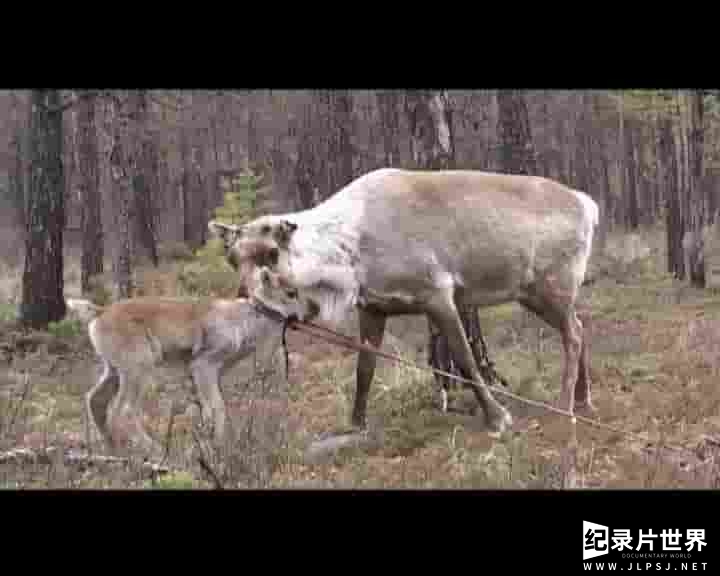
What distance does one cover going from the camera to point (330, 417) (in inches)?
337

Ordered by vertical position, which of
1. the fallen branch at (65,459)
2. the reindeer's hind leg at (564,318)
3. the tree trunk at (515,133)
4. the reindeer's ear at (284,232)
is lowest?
the fallen branch at (65,459)

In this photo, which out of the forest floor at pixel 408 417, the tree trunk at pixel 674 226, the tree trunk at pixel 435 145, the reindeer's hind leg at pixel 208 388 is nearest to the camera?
the forest floor at pixel 408 417

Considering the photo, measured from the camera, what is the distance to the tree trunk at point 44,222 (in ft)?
43.7

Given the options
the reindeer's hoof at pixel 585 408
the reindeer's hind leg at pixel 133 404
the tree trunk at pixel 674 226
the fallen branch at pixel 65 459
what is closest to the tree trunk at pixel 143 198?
the tree trunk at pixel 674 226

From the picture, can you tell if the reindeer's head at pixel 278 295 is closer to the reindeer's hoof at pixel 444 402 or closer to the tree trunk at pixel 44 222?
the reindeer's hoof at pixel 444 402

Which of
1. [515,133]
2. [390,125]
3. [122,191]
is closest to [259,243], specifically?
[515,133]

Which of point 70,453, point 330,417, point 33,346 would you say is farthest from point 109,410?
point 33,346

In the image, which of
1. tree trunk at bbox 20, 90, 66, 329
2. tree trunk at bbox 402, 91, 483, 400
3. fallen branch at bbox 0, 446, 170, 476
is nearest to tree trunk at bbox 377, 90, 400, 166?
tree trunk at bbox 20, 90, 66, 329

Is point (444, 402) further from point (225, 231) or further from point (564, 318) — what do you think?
point (225, 231)

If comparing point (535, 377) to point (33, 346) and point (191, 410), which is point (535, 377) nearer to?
point (191, 410)

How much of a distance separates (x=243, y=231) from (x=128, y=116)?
9411mm

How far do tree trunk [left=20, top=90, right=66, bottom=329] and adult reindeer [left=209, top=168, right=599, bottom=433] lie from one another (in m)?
7.13

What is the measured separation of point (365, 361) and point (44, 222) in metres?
7.88

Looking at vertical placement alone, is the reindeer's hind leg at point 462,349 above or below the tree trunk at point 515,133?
below
